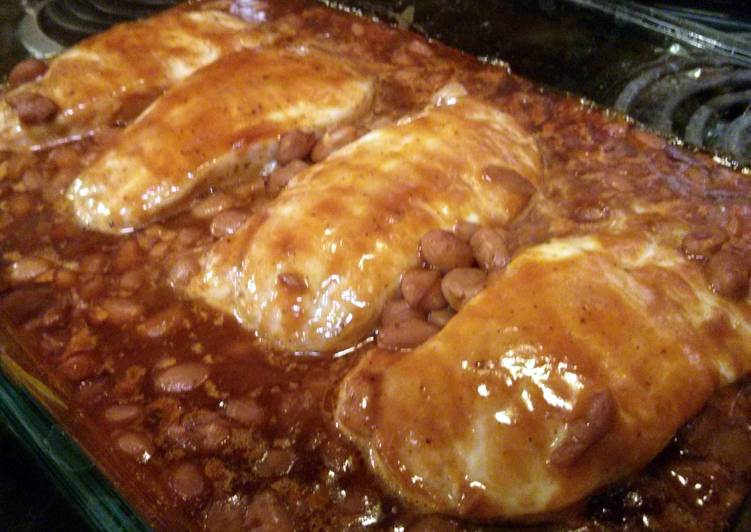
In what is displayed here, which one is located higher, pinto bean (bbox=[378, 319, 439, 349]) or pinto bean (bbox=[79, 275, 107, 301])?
pinto bean (bbox=[378, 319, 439, 349])

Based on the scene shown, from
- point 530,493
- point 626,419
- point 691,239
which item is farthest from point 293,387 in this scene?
point 691,239

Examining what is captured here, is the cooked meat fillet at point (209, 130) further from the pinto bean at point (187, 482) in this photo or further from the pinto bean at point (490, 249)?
the pinto bean at point (187, 482)

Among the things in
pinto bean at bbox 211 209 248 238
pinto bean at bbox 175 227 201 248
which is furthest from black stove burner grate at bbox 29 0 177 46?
pinto bean at bbox 211 209 248 238

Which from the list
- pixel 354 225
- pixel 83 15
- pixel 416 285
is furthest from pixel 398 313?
pixel 83 15

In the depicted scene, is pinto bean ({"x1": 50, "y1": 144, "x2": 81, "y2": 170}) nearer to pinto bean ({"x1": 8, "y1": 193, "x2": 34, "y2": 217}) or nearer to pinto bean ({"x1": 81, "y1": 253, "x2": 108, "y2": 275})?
pinto bean ({"x1": 8, "y1": 193, "x2": 34, "y2": 217})

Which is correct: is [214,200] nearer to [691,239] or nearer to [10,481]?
[10,481]
